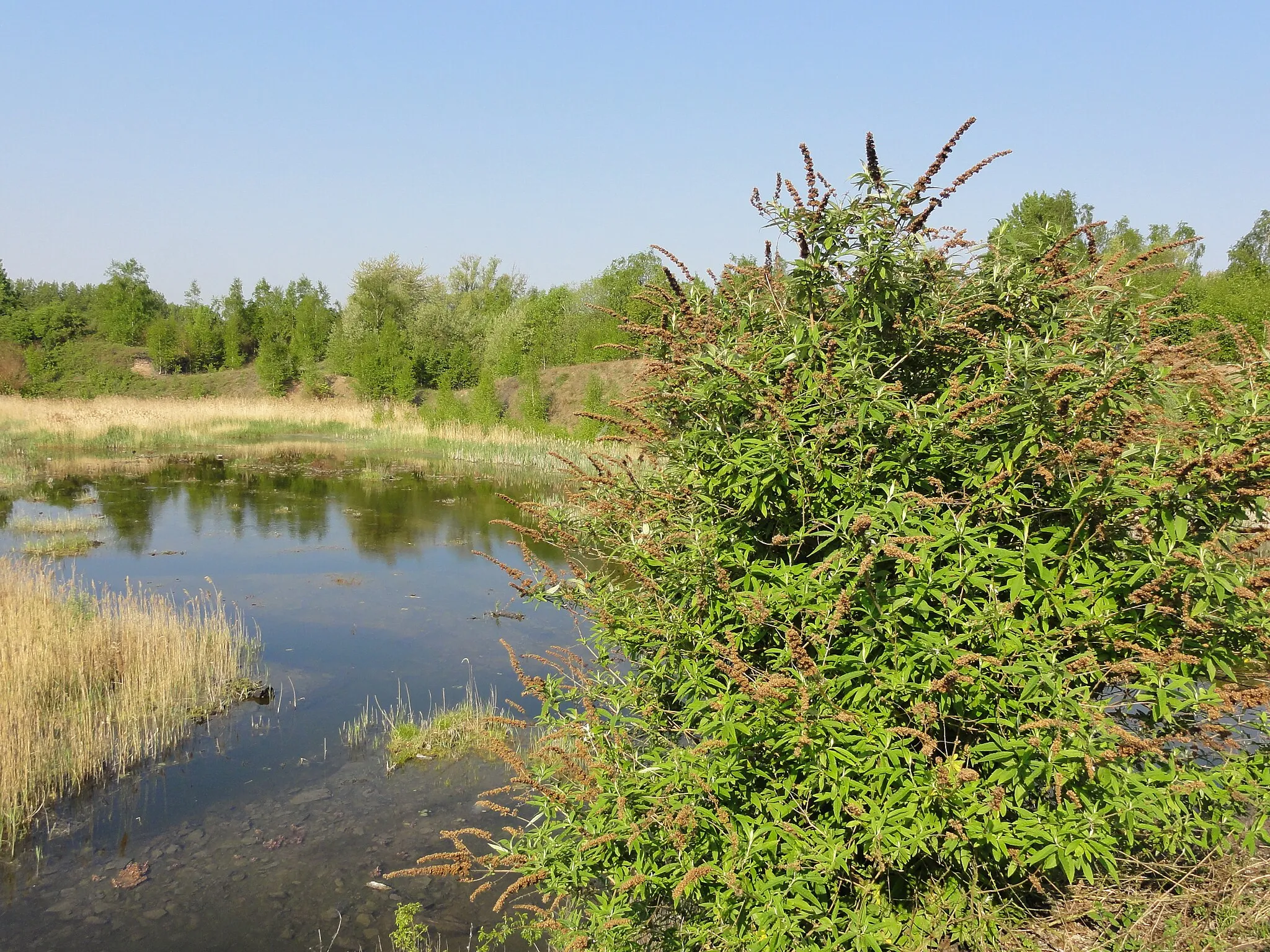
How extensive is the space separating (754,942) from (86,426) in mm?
39714

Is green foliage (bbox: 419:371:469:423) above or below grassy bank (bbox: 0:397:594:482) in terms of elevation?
above

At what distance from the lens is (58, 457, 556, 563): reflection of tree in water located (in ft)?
62.1

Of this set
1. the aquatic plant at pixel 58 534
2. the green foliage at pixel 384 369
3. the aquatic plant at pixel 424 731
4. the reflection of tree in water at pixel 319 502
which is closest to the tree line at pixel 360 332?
the green foliage at pixel 384 369

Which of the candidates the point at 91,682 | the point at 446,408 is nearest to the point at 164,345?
the point at 446,408

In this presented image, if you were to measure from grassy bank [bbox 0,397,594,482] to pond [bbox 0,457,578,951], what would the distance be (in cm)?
1255

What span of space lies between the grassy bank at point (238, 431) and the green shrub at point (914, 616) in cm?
2479

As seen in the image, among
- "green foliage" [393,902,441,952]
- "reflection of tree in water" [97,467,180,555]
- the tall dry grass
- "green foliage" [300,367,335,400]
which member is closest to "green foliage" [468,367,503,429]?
"reflection of tree in water" [97,467,180,555]

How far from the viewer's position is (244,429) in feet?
128

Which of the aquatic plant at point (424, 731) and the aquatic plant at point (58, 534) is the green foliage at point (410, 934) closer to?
the aquatic plant at point (424, 731)

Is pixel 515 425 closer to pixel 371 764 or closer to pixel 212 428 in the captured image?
pixel 212 428

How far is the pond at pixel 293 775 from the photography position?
5.76 metres

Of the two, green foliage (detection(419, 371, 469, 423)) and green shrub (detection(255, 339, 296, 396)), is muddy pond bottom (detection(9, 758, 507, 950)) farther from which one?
green shrub (detection(255, 339, 296, 396))

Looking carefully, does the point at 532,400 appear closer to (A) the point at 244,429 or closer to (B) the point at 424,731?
(A) the point at 244,429

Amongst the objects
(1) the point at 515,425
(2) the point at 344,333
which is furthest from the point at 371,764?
(2) the point at 344,333
